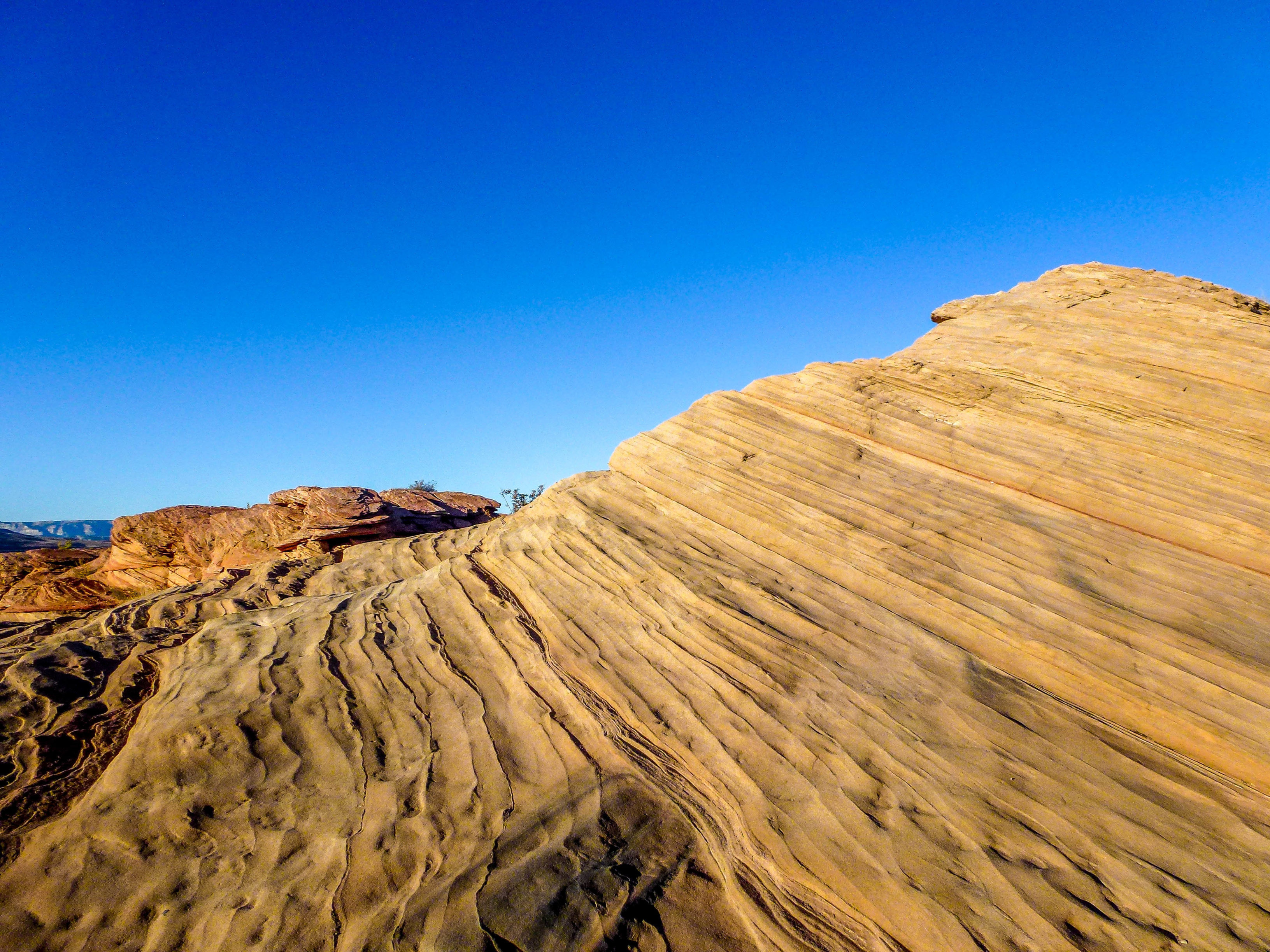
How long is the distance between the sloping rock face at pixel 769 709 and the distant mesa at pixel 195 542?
6478 mm

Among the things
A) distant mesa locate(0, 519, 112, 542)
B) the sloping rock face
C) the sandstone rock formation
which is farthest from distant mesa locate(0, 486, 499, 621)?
distant mesa locate(0, 519, 112, 542)

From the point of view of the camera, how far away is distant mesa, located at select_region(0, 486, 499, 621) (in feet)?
50.0

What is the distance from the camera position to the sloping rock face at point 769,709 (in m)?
3.90

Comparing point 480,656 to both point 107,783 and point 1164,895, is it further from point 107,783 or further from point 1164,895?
point 1164,895

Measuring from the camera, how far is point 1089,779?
4520mm

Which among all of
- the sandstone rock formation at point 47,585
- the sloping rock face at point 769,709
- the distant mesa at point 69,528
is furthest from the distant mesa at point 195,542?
the distant mesa at point 69,528

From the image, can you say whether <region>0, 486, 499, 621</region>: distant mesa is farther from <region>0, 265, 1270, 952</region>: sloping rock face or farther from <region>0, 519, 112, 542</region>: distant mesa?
<region>0, 519, 112, 542</region>: distant mesa

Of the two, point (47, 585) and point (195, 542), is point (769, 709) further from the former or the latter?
point (47, 585)

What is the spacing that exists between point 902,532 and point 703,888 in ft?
13.4

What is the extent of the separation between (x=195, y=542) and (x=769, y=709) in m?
16.7

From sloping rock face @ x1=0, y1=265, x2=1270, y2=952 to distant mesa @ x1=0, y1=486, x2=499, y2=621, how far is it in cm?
648

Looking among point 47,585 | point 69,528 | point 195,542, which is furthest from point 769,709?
point 69,528

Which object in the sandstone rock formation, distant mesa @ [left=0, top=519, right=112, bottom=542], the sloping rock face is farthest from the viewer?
distant mesa @ [left=0, top=519, right=112, bottom=542]

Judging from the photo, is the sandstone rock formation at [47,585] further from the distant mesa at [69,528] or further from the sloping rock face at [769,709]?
the distant mesa at [69,528]
